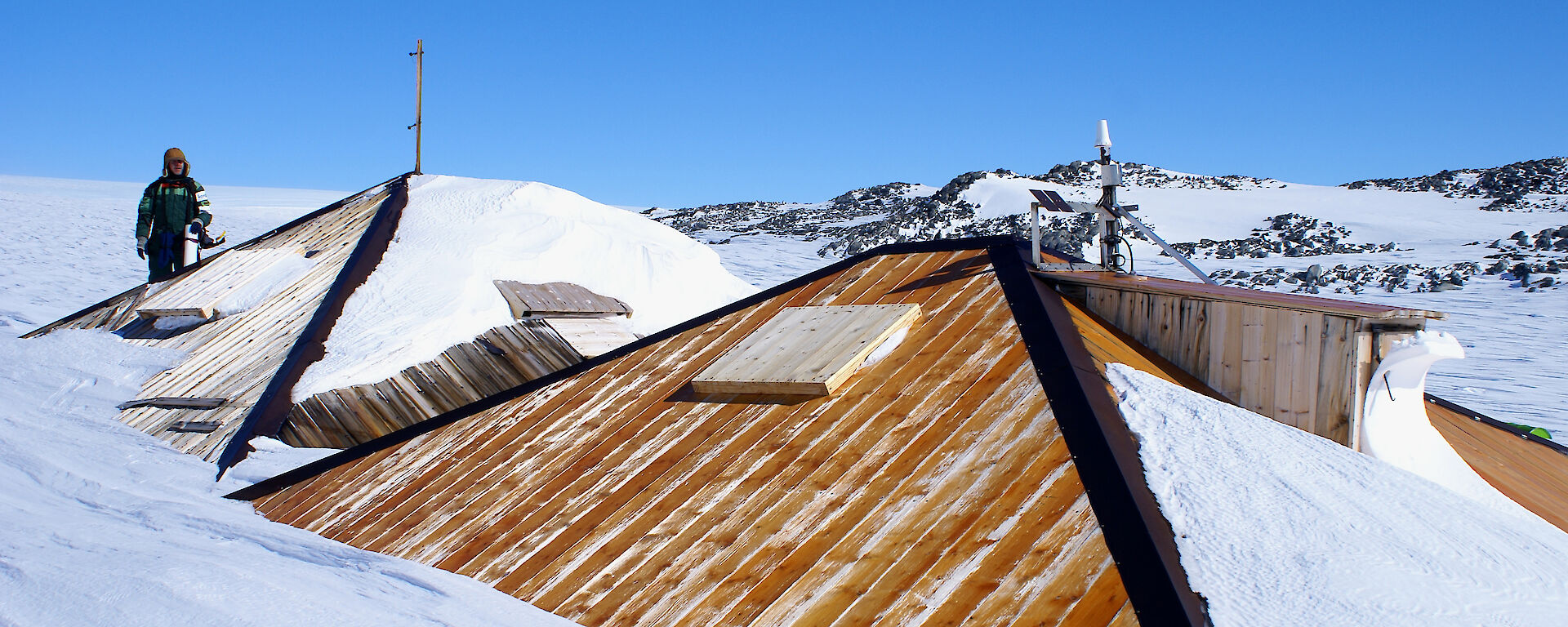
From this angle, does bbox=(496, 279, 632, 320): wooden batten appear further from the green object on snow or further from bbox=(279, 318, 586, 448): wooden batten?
the green object on snow

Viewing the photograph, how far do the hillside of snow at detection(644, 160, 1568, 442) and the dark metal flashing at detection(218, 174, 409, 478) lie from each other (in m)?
12.1

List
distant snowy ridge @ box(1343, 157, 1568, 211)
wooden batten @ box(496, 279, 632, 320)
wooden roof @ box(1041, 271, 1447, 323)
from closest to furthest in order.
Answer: wooden roof @ box(1041, 271, 1447, 323)
wooden batten @ box(496, 279, 632, 320)
distant snowy ridge @ box(1343, 157, 1568, 211)

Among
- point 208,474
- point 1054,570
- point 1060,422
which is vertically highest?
point 1060,422

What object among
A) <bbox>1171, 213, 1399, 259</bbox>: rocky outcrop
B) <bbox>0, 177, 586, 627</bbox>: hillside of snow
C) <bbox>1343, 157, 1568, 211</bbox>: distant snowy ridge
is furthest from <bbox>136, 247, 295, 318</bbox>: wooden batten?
<bbox>1343, 157, 1568, 211</bbox>: distant snowy ridge

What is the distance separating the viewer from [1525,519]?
557 cm

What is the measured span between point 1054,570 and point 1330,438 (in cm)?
249

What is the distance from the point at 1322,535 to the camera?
4.42 m

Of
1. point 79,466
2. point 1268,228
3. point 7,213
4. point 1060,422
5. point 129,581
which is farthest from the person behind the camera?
point 1268,228

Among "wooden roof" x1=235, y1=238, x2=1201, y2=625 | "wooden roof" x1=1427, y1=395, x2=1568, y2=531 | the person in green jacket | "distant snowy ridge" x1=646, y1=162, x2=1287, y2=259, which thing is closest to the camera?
"wooden roof" x1=235, y1=238, x2=1201, y2=625

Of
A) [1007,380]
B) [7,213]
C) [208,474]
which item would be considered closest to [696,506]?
[1007,380]

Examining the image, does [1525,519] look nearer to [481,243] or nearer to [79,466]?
[79,466]

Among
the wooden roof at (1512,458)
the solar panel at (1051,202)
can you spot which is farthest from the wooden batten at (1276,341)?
the wooden roof at (1512,458)

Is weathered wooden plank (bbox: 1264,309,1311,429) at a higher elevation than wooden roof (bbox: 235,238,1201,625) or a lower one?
higher

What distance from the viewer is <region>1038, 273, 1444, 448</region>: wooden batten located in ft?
19.1
